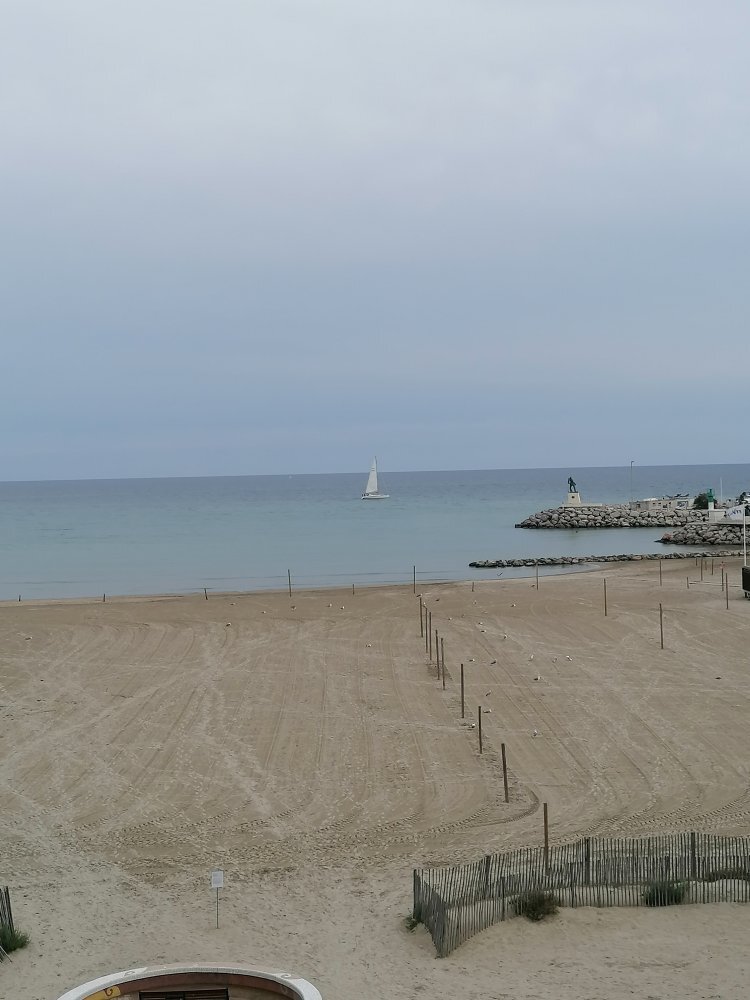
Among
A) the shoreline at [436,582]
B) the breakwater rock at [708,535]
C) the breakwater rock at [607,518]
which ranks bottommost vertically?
the shoreline at [436,582]

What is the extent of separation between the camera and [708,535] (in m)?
53.0

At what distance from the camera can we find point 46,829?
11133mm

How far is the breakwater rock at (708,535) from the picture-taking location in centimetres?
5208

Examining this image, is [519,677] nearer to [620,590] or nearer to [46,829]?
[46,829]

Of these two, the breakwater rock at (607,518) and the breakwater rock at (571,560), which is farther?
the breakwater rock at (607,518)

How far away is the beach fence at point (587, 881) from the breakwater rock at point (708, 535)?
44970mm

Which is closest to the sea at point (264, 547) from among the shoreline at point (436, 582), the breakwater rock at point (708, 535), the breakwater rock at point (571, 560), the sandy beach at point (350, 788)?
the shoreline at point (436, 582)

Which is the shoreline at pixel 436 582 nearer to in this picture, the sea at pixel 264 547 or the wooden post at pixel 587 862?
the sea at pixel 264 547

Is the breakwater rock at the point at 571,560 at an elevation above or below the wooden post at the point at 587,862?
above

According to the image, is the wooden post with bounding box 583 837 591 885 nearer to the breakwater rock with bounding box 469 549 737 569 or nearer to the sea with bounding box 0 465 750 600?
the sea with bounding box 0 465 750 600

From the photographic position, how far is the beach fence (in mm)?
8453

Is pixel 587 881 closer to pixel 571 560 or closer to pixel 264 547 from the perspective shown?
pixel 571 560

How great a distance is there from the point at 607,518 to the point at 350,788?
58974 millimetres

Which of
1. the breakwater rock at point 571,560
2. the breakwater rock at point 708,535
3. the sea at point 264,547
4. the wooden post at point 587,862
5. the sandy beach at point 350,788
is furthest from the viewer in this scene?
the breakwater rock at point 708,535
